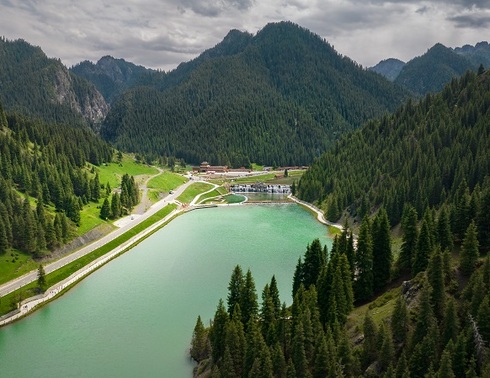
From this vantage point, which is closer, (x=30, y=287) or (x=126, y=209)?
(x=30, y=287)

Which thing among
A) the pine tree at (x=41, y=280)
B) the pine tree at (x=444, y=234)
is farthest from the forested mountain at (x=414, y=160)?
the pine tree at (x=41, y=280)

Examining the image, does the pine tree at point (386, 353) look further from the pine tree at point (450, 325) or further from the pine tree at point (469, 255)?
the pine tree at point (469, 255)

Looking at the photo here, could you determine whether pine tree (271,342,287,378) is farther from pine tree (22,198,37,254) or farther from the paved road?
pine tree (22,198,37,254)

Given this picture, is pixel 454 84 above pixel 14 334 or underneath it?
above

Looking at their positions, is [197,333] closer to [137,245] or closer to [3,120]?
[137,245]

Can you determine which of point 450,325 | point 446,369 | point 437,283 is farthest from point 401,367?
point 437,283

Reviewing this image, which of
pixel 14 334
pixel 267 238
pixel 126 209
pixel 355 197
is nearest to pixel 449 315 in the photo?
pixel 14 334

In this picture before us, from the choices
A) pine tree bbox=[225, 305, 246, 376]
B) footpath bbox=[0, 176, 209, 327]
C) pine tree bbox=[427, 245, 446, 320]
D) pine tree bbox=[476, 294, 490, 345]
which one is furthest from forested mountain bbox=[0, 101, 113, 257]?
pine tree bbox=[476, 294, 490, 345]
